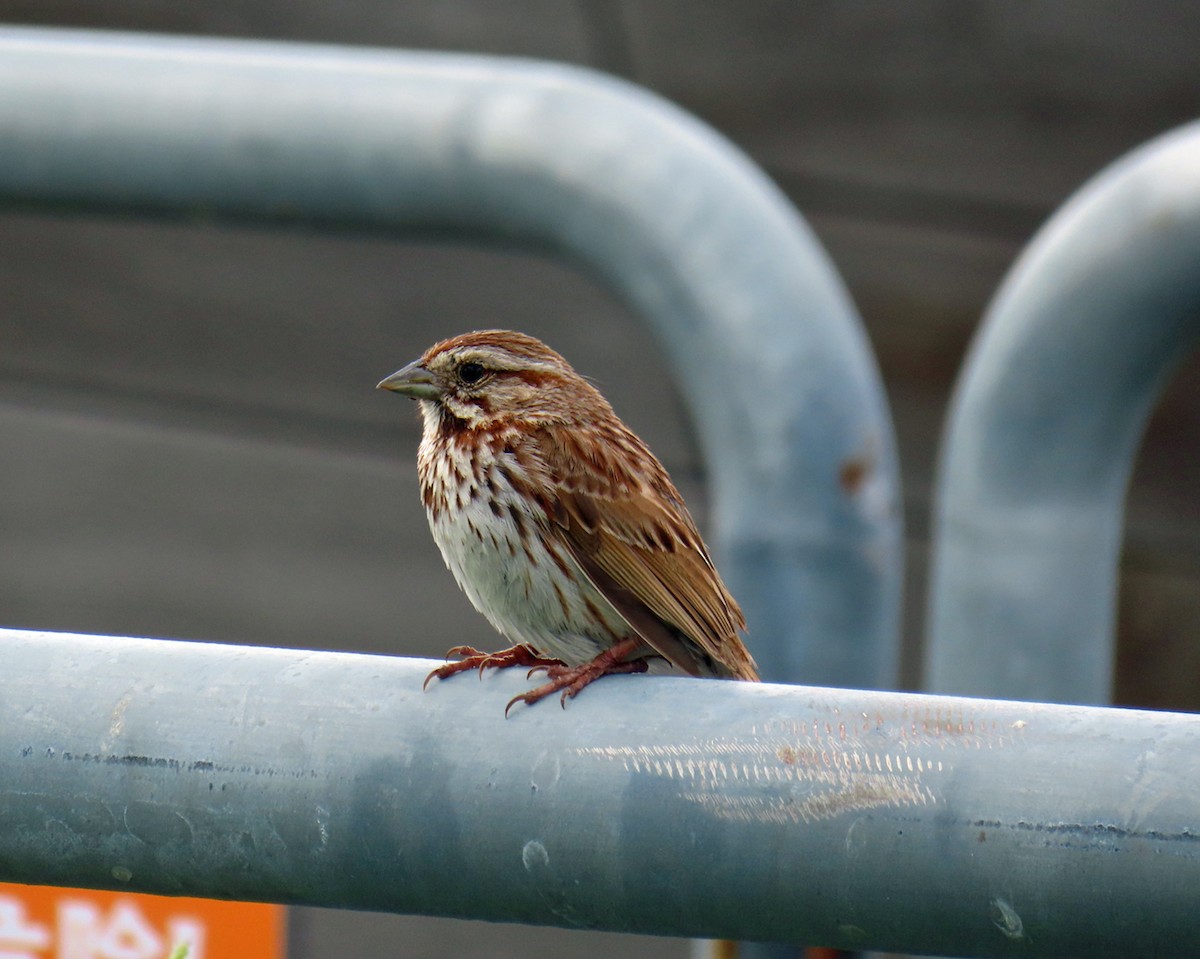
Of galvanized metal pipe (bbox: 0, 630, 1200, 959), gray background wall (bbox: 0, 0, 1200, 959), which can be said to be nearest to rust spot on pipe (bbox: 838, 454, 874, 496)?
galvanized metal pipe (bbox: 0, 630, 1200, 959)

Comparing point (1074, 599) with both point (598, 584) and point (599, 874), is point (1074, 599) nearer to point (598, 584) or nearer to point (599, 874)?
point (598, 584)

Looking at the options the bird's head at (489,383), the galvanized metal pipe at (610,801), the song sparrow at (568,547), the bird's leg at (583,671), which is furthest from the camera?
the bird's head at (489,383)

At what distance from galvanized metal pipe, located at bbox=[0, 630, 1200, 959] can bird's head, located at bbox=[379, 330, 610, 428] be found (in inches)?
64.5

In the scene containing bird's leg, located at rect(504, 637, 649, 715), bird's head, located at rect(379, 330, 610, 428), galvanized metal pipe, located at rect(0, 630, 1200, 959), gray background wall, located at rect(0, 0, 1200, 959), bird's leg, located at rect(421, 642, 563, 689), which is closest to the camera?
galvanized metal pipe, located at rect(0, 630, 1200, 959)

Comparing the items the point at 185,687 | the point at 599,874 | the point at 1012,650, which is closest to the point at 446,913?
the point at 599,874

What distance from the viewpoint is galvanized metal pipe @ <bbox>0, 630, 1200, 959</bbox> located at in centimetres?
122

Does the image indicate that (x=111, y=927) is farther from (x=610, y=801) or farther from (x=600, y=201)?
(x=610, y=801)

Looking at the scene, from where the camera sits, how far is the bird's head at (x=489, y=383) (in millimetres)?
3100

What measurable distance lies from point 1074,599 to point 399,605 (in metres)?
3.61

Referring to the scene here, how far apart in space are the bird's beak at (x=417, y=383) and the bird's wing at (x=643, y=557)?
260 millimetres

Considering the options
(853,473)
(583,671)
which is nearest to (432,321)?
(853,473)

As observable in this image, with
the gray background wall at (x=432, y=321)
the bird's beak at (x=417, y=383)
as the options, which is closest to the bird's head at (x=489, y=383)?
the bird's beak at (x=417, y=383)

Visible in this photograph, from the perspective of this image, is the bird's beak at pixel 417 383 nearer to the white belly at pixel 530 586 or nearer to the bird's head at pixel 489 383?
the bird's head at pixel 489 383

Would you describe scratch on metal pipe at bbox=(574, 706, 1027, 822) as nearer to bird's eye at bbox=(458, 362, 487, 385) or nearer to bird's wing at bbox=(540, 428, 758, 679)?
bird's wing at bbox=(540, 428, 758, 679)
